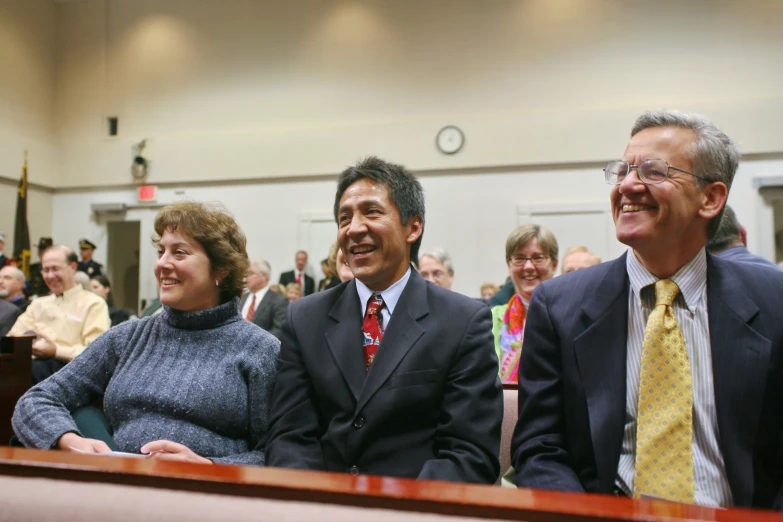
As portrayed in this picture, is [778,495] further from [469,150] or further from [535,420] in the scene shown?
[469,150]

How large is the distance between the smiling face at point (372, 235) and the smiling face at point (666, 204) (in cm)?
62

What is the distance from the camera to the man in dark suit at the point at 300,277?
8594mm

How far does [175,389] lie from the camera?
1.88 metres

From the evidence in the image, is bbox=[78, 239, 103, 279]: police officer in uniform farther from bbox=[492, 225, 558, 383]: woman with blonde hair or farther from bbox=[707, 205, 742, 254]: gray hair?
bbox=[707, 205, 742, 254]: gray hair

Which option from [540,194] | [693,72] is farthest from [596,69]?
[540,194]

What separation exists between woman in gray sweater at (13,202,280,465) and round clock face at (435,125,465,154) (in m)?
6.57

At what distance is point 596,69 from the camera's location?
808 centimetres

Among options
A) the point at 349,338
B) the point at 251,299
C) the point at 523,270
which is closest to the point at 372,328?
the point at 349,338

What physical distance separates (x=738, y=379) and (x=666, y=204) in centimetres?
42

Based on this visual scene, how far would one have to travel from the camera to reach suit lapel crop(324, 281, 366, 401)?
5.59ft

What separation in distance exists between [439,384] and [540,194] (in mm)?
6851

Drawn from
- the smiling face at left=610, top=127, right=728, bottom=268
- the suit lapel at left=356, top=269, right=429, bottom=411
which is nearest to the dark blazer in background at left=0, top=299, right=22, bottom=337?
the suit lapel at left=356, top=269, right=429, bottom=411

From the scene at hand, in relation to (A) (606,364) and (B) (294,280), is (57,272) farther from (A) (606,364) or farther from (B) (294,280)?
(B) (294,280)

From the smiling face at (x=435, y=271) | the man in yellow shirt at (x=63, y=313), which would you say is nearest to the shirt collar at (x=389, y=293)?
the smiling face at (x=435, y=271)
